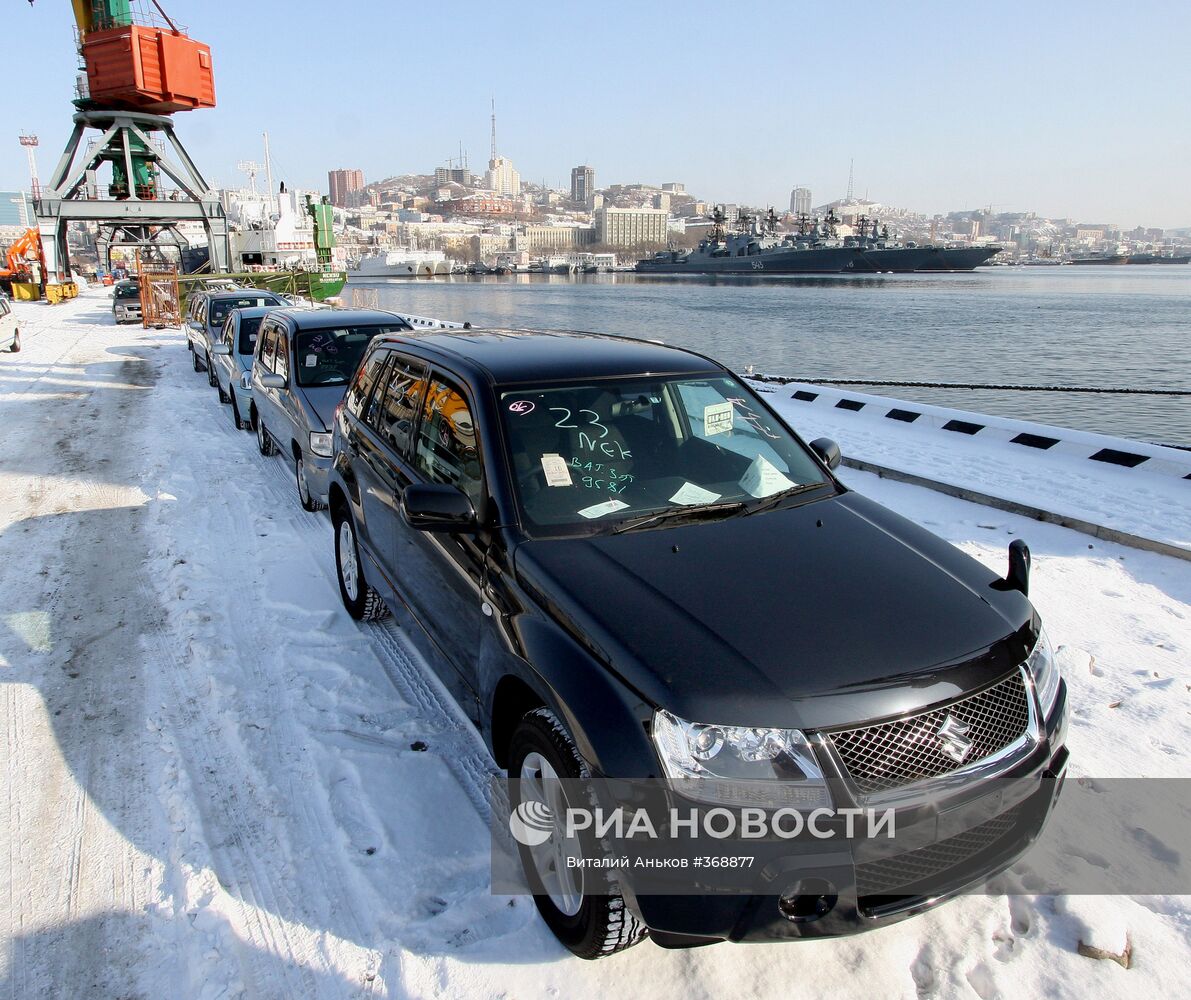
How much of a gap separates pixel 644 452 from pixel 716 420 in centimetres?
51

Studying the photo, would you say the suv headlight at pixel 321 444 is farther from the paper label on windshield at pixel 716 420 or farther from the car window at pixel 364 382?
the paper label on windshield at pixel 716 420

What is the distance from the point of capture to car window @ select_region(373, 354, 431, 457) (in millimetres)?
4055

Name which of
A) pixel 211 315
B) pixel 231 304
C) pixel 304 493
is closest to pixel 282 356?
pixel 304 493

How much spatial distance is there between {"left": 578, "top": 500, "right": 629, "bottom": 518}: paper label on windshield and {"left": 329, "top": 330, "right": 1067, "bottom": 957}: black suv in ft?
0.04

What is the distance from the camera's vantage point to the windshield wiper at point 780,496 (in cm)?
335

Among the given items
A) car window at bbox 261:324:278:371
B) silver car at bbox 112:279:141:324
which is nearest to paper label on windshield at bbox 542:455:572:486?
car window at bbox 261:324:278:371

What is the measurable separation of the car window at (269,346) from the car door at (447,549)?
544 cm

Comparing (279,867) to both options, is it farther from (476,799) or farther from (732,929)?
(732,929)

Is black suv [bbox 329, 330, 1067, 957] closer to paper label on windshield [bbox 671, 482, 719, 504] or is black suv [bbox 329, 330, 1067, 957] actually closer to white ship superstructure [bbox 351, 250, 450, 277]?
paper label on windshield [bbox 671, 482, 719, 504]

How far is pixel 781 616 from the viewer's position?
99.1 inches

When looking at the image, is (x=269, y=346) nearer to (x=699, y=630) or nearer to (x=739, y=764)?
(x=699, y=630)

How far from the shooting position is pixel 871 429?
10.3 m

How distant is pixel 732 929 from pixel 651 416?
7.21 feet

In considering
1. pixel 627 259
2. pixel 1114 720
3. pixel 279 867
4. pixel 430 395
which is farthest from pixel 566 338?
pixel 627 259
